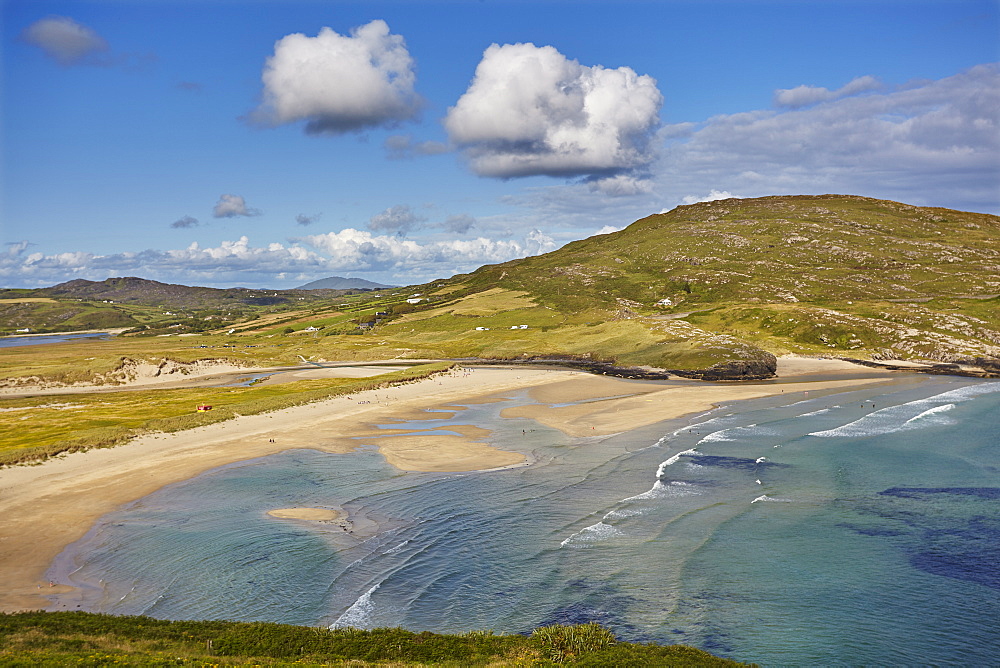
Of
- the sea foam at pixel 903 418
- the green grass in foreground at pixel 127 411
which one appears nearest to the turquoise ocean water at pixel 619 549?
the sea foam at pixel 903 418

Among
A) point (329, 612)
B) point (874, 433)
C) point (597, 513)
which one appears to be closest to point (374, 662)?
point (329, 612)

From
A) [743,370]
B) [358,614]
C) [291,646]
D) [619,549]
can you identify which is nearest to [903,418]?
[743,370]

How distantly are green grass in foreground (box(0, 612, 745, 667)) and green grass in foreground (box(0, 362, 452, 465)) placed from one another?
1588 inches

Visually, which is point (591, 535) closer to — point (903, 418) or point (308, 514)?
point (308, 514)

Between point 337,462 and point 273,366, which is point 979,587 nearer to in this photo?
point 337,462

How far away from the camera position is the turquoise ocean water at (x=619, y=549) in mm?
28125

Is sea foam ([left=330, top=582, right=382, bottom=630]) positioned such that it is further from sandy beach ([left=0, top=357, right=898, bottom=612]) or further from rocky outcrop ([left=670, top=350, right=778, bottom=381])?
rocky outcrop ([left=670, top=350, right=778, bottom=381])

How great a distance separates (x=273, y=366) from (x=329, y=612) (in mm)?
141186

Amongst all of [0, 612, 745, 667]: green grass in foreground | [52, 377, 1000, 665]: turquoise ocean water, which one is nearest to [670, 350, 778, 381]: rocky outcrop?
[52, 377, 1000, 665]: turquoise ocean water

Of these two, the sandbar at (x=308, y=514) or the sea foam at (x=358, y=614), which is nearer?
the sea foam at (x=358, y=614)

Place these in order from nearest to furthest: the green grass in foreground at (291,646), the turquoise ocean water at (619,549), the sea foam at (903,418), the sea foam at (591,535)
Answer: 1. the green grass in foreground at (291,646)
2. the turquoise ocean water at (619,549)
3. the sea foam at (591,535)
4. the sea foam at (903,418)

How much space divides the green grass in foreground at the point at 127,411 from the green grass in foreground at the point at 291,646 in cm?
4034

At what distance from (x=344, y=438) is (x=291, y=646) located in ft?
151

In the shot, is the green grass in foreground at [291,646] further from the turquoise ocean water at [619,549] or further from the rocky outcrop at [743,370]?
the rocky outcrop at [743,370]
